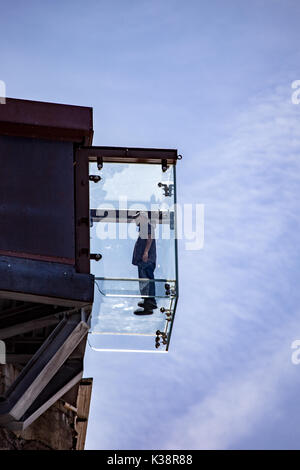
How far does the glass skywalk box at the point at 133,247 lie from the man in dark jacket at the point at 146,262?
2 cm

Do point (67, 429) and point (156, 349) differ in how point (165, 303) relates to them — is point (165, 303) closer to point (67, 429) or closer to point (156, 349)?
point (156, 349)

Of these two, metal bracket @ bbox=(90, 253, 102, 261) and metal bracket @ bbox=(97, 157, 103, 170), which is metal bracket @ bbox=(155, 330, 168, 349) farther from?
metal bracket @ bbox=(97, 157, 103, 170)

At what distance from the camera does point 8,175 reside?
14383mm

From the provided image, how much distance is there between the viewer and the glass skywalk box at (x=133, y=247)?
14391 millimetres

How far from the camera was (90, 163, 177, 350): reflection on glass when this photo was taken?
47.2ft

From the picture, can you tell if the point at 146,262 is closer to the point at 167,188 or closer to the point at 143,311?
the point at 143,311

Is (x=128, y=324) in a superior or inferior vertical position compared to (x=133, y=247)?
inferior

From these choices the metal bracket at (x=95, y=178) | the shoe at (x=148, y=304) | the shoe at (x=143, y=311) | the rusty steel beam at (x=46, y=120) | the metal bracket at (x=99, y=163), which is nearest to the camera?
the shoe at (x=148, y=304)

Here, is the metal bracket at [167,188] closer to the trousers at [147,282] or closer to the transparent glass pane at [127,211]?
the transparent glass pane at [127,211]

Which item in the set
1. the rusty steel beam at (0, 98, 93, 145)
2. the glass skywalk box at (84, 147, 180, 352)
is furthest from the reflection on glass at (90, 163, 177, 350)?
the rusty steel beam at (0, 98, 93, 145)

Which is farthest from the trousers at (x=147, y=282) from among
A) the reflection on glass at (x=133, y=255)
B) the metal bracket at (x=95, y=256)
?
the metal bracket at (x=95, y=256)

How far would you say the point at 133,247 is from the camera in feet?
48.0

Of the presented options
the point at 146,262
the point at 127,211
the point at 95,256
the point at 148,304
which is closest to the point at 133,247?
the point at 146,262

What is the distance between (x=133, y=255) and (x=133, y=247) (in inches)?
7.4
